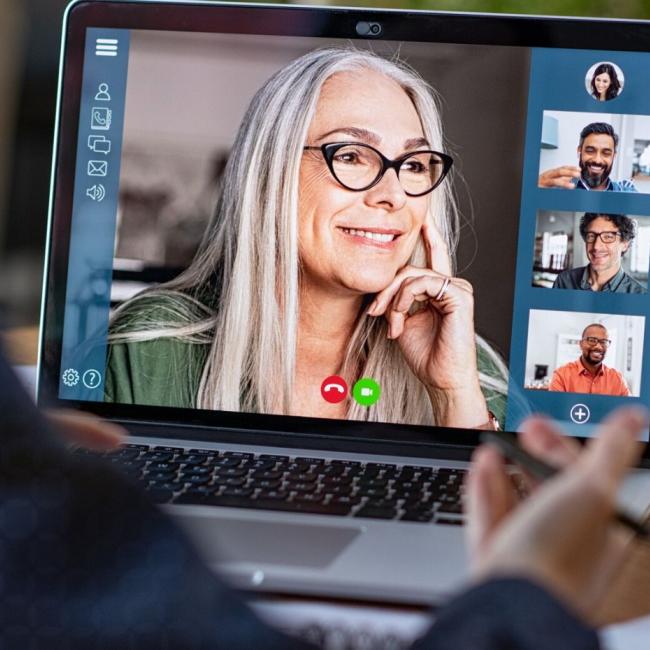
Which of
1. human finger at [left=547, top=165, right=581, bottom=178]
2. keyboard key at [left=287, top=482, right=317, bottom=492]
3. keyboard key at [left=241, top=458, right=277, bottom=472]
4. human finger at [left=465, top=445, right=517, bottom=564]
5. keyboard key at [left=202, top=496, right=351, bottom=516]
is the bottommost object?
keyboard key at [left=202, top=496, right=351, bottom=516]

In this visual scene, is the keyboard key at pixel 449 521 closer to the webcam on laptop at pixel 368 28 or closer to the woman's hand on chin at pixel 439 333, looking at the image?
the woman's hand on chin at pixel 439 333

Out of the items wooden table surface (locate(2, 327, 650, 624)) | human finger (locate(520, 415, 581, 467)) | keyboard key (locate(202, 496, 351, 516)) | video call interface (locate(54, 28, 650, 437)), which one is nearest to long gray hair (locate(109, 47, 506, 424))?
video call interface (locate(54, 28, 650, 437))

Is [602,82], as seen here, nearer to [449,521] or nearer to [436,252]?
[436,252]

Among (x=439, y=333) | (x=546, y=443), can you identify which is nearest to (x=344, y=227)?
(x=439, y=333)

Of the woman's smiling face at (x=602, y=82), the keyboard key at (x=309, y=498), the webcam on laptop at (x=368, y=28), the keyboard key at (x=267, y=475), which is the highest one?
the webcam on laptop at (x=368, y=28)

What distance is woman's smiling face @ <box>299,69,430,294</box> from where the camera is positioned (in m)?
0.84

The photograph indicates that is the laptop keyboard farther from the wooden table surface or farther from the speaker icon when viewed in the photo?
the speaker icon

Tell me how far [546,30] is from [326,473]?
44 centimetres

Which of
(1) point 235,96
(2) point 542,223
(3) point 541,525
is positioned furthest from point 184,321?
(3) point 541,525

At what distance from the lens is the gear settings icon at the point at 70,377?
0.86 meters

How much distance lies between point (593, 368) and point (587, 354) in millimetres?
14

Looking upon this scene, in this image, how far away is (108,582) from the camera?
0.28m

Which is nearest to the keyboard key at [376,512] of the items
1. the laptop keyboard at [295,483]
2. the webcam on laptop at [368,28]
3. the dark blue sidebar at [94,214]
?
the laptop keyboard at [295,483]

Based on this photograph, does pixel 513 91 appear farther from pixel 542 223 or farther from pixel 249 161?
pixel 249 161
